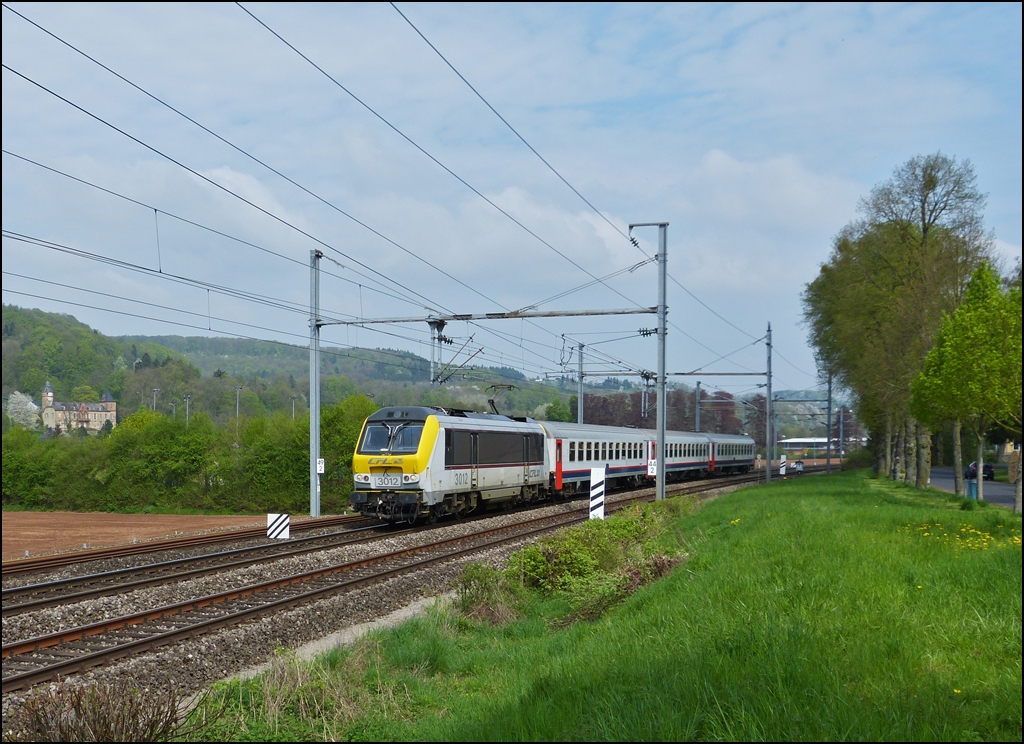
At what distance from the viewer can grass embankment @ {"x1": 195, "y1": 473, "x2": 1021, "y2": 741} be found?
5.27 metres

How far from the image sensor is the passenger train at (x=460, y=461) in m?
22.5

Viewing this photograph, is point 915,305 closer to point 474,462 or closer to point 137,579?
point 474,462

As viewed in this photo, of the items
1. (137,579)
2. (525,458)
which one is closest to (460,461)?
(525,458)

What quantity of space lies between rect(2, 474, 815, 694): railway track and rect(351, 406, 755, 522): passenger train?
10.4ft

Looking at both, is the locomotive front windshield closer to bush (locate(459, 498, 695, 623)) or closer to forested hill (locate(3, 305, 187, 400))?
bush (locate(459, 498, 695, 623))

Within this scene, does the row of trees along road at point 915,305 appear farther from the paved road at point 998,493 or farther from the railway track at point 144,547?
the railway track at point 144,547

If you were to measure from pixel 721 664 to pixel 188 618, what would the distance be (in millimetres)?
8194

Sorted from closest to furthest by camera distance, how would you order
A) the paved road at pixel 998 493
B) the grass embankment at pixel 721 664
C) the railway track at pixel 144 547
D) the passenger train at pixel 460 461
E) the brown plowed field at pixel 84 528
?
1. the grass embankment at pixel 721 664
2. the railway track at pixel 144 547
3. the passenger train at pixel 460 461
4. the brown plowed field at pixel 84 528
5. the paved road at pixel 998 493

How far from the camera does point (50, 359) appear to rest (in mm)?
75875

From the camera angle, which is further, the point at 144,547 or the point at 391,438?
the point at 391,438

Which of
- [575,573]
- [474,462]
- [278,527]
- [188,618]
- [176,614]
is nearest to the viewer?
[188,618]

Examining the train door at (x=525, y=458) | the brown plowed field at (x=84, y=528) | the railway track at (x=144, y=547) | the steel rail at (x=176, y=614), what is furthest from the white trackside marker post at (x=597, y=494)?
the brown plowed field at (x=84, y=528)

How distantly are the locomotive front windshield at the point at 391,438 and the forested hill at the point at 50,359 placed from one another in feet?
179

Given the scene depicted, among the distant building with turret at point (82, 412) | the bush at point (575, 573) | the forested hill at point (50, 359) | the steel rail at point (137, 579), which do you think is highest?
the forested hill at point (50, 359)
